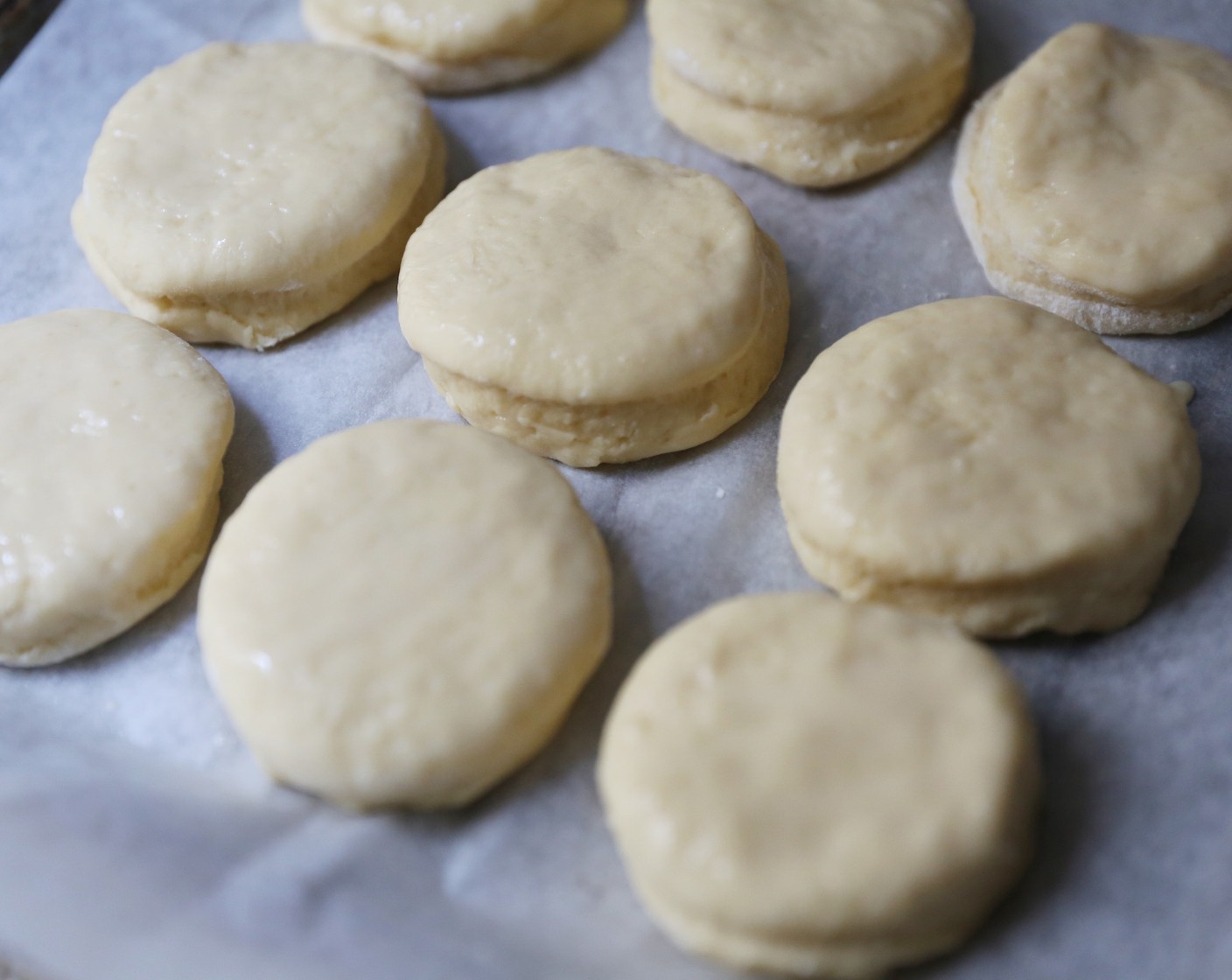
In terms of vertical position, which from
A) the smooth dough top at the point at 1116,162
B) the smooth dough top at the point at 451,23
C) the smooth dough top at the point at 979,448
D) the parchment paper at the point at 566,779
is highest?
the smooth dough top at the point at 451,23

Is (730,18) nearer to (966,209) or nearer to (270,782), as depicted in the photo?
(966,209)

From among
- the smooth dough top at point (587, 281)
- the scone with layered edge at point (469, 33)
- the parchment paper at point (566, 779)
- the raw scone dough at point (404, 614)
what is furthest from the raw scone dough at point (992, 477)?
the scone with layered edge at point (469, 33)

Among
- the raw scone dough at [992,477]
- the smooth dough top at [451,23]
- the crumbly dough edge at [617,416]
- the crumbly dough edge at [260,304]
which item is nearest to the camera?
the raw scone dough at [992,477]

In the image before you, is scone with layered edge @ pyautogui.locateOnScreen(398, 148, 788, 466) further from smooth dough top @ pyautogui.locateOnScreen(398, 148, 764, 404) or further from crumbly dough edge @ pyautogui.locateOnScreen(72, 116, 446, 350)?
crumbly dough edge @ pyautogui.locateOnScreen(72, 116, 446, 350)

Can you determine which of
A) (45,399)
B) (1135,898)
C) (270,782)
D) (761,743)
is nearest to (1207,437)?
(1135,898)

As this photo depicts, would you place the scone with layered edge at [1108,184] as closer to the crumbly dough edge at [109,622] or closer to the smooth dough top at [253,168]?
the smooth dough top at [253,168]

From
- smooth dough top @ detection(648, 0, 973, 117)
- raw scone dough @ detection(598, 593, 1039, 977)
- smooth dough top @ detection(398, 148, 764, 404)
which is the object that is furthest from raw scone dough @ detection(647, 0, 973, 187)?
raw scone dough @ detection(598, 593, 1039, 977)

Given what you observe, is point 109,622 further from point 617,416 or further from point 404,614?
point 617,416
